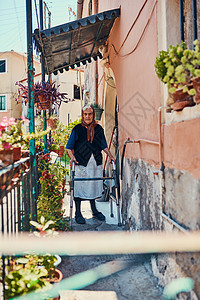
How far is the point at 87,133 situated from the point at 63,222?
1556 millimetres

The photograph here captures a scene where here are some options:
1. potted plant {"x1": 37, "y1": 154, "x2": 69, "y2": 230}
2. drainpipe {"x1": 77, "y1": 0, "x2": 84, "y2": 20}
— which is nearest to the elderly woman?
potted plant {"x1": 37, "y1": 154, "x2": 69, "y2": 230}

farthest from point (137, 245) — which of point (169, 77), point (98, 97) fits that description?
point (98, 97)

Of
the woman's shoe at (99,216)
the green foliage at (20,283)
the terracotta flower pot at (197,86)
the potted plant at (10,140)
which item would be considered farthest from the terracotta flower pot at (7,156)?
the woman's shoe at (99,216)

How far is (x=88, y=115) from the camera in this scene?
4.79 meters

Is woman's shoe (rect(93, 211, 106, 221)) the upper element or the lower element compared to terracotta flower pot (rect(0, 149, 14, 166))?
lower

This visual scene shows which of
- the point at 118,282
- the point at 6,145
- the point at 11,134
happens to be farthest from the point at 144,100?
the point at 118,282

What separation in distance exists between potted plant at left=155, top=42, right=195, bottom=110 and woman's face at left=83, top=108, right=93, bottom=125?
8.50 feet

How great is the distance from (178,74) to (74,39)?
4.03 meters

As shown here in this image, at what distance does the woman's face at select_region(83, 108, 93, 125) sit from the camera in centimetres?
475

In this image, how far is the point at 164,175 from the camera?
268cm

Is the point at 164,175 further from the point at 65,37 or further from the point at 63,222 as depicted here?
the point at 65,37

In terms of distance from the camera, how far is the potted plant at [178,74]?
1929 mm

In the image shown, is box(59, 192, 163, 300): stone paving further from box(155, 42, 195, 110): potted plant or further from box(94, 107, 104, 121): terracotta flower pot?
box(94, 107, 104, 121): terracotta flower pot

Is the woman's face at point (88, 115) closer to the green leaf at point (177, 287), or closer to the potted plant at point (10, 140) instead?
the potted plant at point (10, 140)
